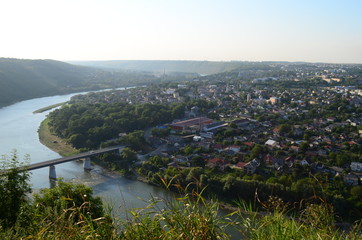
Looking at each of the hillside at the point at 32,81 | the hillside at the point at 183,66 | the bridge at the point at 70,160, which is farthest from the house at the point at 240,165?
the hillside at the point at 183,66

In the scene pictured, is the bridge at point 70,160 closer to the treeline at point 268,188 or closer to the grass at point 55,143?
the grass at point 55,143

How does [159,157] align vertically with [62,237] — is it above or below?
below

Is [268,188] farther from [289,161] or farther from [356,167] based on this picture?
[356,167]

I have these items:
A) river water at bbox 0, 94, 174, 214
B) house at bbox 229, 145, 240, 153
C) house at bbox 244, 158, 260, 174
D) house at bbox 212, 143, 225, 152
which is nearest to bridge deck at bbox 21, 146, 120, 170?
river water at bbox 0, 94, 174, 214

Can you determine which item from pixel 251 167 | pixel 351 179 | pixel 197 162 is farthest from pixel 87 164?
pixel 351 179

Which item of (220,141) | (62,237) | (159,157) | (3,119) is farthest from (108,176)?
(3,119)

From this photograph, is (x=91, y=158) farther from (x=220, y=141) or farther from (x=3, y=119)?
(x=3, y=119)
